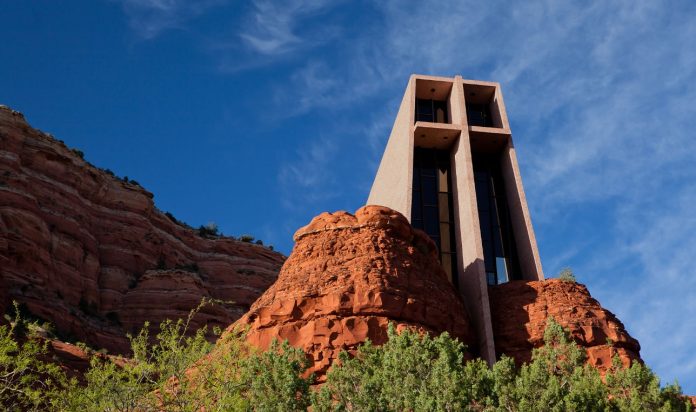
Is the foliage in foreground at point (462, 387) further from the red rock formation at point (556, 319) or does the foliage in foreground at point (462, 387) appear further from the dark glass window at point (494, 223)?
the dark glass window at point (494, 223)

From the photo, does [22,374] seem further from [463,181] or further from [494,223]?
[494,223]

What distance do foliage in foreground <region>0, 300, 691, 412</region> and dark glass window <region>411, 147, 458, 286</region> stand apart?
14.8 m

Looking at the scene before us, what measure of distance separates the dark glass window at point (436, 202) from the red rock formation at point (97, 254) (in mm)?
19231

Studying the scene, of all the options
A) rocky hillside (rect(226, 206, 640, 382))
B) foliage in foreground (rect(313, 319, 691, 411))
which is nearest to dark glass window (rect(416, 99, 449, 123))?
rocky hillside (rect(226, 206, 640, 382))

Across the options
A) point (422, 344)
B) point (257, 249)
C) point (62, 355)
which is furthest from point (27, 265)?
point (422, 344)

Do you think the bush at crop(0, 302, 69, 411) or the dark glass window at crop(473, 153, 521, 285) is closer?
the bush at crop(0, 302, 69, 411)

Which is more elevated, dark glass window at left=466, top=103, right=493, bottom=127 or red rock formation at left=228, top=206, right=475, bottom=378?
dark glass window at left=466, top=103, right=493, bottom=127

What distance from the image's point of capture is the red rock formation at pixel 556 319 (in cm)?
2850

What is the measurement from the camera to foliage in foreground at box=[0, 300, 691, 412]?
735 inches

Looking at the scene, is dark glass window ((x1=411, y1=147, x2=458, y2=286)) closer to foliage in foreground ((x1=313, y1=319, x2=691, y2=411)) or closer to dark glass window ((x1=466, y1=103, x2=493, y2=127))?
dark glass window ((x1=466, y1=103, x2=493, y2=127))

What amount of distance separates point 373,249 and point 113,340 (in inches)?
898

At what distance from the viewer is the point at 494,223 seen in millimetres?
38156

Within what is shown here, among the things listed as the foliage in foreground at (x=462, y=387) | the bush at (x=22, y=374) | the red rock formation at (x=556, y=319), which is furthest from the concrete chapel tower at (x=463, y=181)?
the bush at (x=22, y=374)

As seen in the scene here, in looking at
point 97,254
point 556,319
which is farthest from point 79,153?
point 556,319
